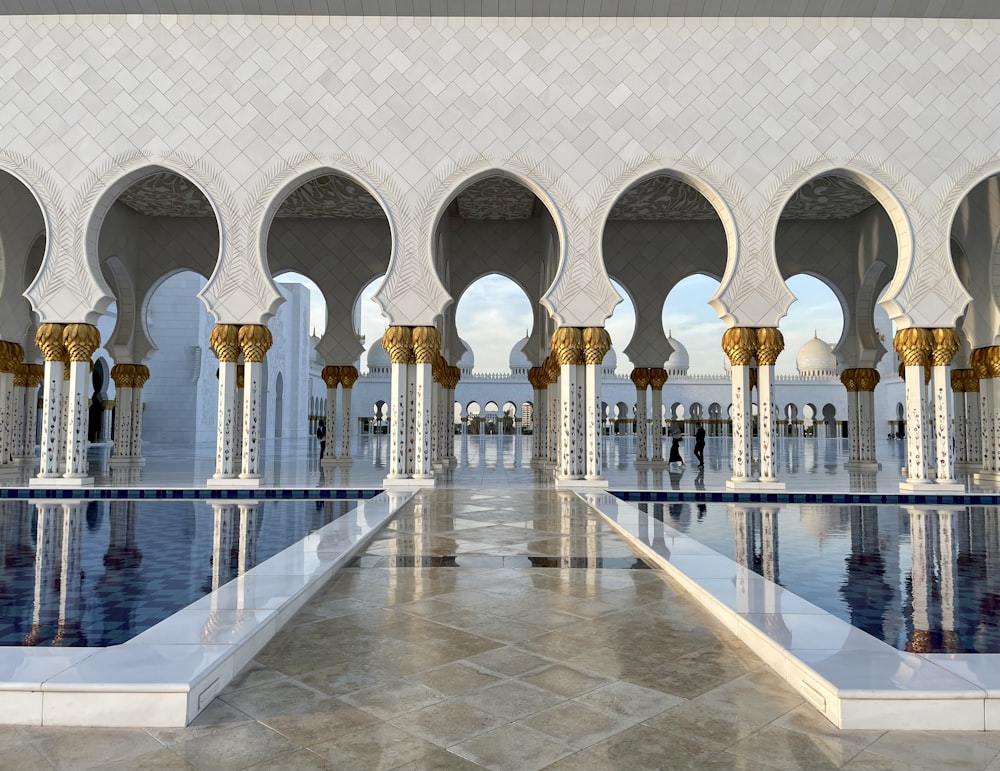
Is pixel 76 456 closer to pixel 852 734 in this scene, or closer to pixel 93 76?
pixel 93 76

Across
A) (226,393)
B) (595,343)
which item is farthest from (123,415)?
(595,343)

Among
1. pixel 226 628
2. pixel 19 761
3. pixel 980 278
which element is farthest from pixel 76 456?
pixel 980 278

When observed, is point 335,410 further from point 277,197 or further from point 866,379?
point 866,379

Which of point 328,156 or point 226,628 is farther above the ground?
point 328,156

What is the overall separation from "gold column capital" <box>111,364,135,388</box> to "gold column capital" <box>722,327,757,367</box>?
8.80 meters

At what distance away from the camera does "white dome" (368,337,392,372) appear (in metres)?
29.3

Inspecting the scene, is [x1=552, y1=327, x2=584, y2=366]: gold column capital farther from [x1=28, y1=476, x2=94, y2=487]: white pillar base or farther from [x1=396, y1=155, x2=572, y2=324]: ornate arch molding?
[x1=28, y1=476, x2=94, y2=487]: white pillar base

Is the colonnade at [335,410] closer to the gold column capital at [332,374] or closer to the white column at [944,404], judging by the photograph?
the gold column capital at [332,374]

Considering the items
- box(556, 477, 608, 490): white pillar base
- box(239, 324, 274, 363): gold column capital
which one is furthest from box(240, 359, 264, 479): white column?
box(556, 477, 608, 490): white pillar base

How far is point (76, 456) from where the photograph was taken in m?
7.80

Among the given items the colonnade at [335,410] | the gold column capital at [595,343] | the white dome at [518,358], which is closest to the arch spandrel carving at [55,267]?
the colonnade at [335,410]

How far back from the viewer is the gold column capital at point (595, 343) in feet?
25.8

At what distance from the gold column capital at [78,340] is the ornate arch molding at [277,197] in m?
1.37

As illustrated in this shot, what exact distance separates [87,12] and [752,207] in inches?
294
